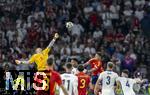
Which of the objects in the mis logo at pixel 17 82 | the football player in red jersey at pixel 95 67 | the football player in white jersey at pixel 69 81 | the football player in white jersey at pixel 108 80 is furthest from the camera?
the football player in red jersey at pixel 95 67

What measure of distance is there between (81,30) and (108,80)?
42.0ft

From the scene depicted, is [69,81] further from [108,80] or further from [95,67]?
[95,67]

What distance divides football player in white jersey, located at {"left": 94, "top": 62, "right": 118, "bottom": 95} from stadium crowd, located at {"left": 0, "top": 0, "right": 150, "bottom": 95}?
9.14 metres

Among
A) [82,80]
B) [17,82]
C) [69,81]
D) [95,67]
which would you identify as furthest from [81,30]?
[69,81]

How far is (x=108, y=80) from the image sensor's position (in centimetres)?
2222

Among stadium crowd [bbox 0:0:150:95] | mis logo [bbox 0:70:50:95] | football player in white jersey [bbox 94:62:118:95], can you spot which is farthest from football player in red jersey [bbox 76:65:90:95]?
stadium crowd [bbox 0:0:150:95]

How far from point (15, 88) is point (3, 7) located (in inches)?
584

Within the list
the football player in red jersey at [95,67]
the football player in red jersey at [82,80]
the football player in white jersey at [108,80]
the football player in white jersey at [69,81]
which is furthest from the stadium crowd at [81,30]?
the football player in white jersey at [69,81]

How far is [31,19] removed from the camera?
3562cm

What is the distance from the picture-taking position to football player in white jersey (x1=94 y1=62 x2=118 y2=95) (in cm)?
2205

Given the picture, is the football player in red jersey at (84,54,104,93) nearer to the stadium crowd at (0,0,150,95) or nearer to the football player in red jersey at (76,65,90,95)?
the football player in red jersey at (76,65,90,95)

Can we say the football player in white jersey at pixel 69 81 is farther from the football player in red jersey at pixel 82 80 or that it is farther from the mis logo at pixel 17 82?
the mis logo at pixel 17 82

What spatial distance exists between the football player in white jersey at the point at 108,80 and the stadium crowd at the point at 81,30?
914cm

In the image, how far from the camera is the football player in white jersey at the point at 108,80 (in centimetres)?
2205
